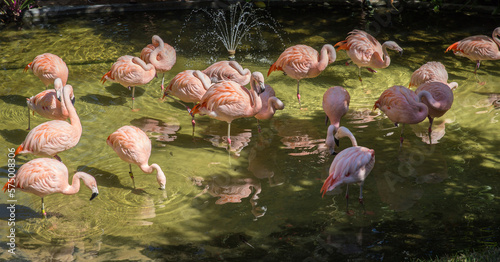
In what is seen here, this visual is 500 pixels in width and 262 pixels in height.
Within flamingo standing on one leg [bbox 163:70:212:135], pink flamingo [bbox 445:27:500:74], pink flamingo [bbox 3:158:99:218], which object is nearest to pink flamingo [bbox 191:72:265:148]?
flamingo standing on one leg [bbox 163:70:212:135]

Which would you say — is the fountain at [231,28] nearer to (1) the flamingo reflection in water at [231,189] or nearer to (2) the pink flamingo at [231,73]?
(2) the pink flamingo at [231,73]

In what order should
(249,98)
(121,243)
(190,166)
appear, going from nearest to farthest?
(121,243) → (190,166) → (249,98)

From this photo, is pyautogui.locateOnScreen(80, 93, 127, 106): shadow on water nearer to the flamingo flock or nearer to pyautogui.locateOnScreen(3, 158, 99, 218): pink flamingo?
the flamingo flock

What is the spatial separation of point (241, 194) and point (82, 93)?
352 centimetres

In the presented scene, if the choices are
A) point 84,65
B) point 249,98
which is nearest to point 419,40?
point 249,98

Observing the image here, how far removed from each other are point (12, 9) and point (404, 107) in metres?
8.37

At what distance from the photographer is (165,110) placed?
6977mm

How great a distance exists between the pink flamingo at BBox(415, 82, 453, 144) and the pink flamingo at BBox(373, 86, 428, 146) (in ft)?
0.47

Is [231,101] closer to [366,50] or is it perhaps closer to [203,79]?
[203,79]

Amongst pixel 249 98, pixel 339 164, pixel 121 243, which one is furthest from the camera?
pixel 249 98

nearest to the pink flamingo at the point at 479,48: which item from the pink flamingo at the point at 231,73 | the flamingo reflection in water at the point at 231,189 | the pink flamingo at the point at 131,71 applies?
the pink flamingo at the point at 231,73

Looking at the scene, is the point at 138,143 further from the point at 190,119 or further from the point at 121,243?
the point at 190,119

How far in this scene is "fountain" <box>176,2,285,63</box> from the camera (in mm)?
9117

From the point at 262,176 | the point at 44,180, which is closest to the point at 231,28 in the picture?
the point at 262,176
